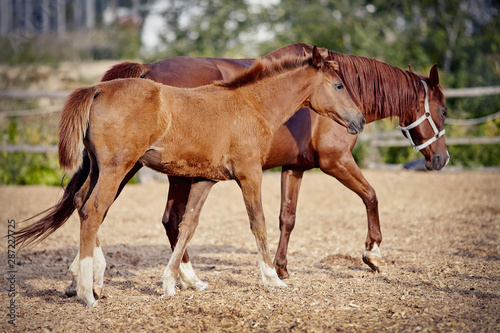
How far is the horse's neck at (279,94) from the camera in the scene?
4.50 m

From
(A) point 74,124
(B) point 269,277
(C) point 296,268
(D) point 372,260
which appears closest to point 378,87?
(D) point 372,260

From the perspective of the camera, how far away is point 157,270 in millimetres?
5379

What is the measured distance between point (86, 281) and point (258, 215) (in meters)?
1.37

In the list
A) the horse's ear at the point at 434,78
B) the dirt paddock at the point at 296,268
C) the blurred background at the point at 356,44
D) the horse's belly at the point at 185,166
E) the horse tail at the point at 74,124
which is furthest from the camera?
the blurred background at the point at 356,44

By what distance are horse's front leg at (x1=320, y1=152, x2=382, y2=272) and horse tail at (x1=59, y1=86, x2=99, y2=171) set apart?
2389 millimetres

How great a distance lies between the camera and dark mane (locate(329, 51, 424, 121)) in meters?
5.41

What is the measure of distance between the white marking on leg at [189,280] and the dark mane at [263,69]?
157 centimetres

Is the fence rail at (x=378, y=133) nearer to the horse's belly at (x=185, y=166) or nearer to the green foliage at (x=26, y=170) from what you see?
the green foliage at (x=26, y=170)

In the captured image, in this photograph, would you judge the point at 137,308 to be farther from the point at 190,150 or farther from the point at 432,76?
the point at 432,76

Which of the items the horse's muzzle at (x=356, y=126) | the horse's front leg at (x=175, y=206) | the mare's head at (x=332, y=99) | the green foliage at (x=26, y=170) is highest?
the mare's head at (x=332, y=99)

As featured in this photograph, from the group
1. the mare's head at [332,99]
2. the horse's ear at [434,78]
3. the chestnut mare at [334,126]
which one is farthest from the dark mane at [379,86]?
the mare's head at [332,99]

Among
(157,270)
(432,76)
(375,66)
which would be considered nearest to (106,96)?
(157,270)

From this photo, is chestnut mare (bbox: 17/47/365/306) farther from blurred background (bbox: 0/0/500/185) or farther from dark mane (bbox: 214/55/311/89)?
blurred background (bbox: 0/0/500/185)

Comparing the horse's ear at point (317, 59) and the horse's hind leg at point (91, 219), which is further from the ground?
the horse's ear at point (317, 59)
